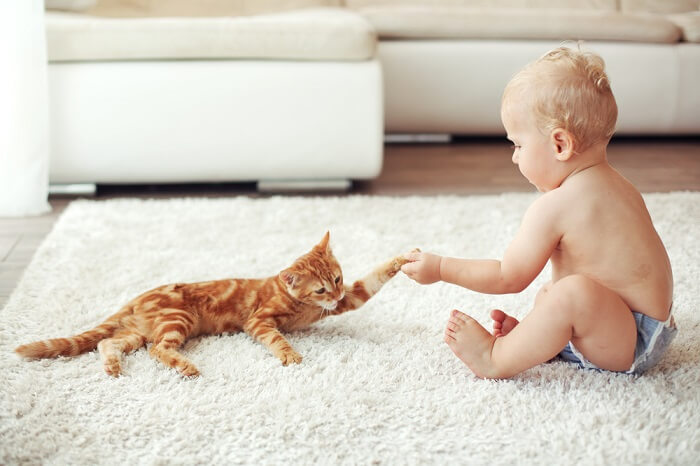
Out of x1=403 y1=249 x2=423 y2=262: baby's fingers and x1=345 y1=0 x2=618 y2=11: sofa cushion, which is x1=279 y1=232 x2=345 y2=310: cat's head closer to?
x1=403 y1=249 x2=423 y2=262: baby's fingers

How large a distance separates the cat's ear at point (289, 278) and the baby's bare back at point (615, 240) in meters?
0.45

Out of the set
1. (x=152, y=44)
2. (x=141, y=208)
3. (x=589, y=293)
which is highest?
(x=152, y=44)

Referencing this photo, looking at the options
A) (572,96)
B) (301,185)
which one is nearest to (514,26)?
(301,185)

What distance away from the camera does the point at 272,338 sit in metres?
1.27

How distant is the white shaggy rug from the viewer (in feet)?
3.26

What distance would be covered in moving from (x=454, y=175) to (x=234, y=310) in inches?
54.6

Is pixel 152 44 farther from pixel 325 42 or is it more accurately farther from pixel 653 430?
pixel 653 430

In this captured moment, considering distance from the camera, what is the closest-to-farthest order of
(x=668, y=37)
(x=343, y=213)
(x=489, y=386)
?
1. (x=489, y=386)
2. (x=343, y=213)
3. (x=668, y=37)

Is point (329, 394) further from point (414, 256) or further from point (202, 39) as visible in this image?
point (202, 39)

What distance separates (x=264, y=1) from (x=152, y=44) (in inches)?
38.5

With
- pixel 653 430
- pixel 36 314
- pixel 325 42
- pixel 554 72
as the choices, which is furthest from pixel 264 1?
pixel 653 430

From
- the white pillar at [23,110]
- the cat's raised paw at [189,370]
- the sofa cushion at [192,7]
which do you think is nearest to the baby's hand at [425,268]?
the cat's raised paw at [189,370]

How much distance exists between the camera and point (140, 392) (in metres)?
1.15

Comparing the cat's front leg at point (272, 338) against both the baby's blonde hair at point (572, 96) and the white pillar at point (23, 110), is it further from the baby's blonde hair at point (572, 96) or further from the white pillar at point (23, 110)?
the white pillar at point (23, 110)
